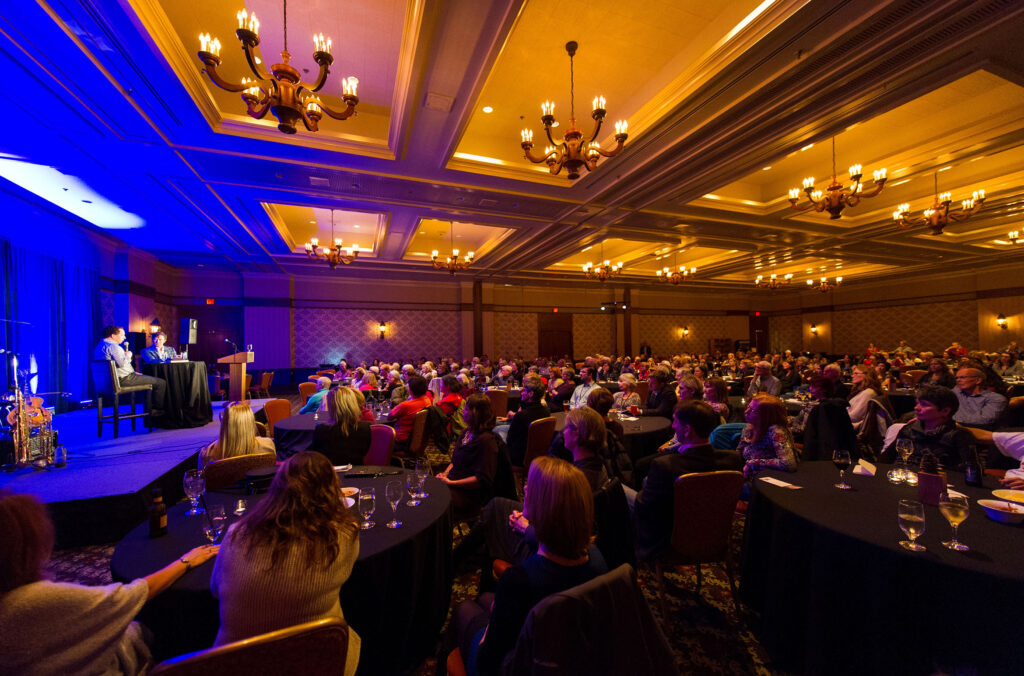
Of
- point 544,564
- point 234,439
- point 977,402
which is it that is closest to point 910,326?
point 977,402

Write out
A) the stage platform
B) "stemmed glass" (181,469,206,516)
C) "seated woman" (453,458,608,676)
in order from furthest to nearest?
1. the stage platform
2. "stemmed glass" (181,469,206,516)
3. "seated woman" (453,458,608,676)

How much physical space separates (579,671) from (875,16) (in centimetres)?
485

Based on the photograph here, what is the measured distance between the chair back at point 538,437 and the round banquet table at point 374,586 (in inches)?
71.3

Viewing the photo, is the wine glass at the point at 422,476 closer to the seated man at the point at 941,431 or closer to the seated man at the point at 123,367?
the seated man at the point at 941,431

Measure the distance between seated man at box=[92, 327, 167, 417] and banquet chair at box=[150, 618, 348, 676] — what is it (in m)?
7.34

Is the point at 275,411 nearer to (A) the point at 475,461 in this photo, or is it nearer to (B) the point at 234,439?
(B) the point at 234,439

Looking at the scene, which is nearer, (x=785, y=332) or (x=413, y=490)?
(x=413, y=490)

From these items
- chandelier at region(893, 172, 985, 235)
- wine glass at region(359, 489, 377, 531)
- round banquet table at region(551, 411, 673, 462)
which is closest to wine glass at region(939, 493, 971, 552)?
wine glass at region(359, 489, 377, 531)

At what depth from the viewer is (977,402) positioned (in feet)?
14.2

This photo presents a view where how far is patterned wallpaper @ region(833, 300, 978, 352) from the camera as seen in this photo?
15.3 metres

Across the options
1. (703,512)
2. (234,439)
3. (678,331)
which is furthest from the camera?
(678,331)

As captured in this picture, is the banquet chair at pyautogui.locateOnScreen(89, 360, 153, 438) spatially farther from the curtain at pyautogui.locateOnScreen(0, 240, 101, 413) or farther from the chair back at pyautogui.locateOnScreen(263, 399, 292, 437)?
the chair back at pyautogui.locateOnScreen(263, 399, 292, 437)

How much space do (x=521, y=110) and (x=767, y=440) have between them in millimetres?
4785

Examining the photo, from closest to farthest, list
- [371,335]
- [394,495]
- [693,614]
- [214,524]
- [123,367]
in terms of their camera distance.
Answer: [214,524] → [394,495] → [693,614] → [123,367] → [371,335]
